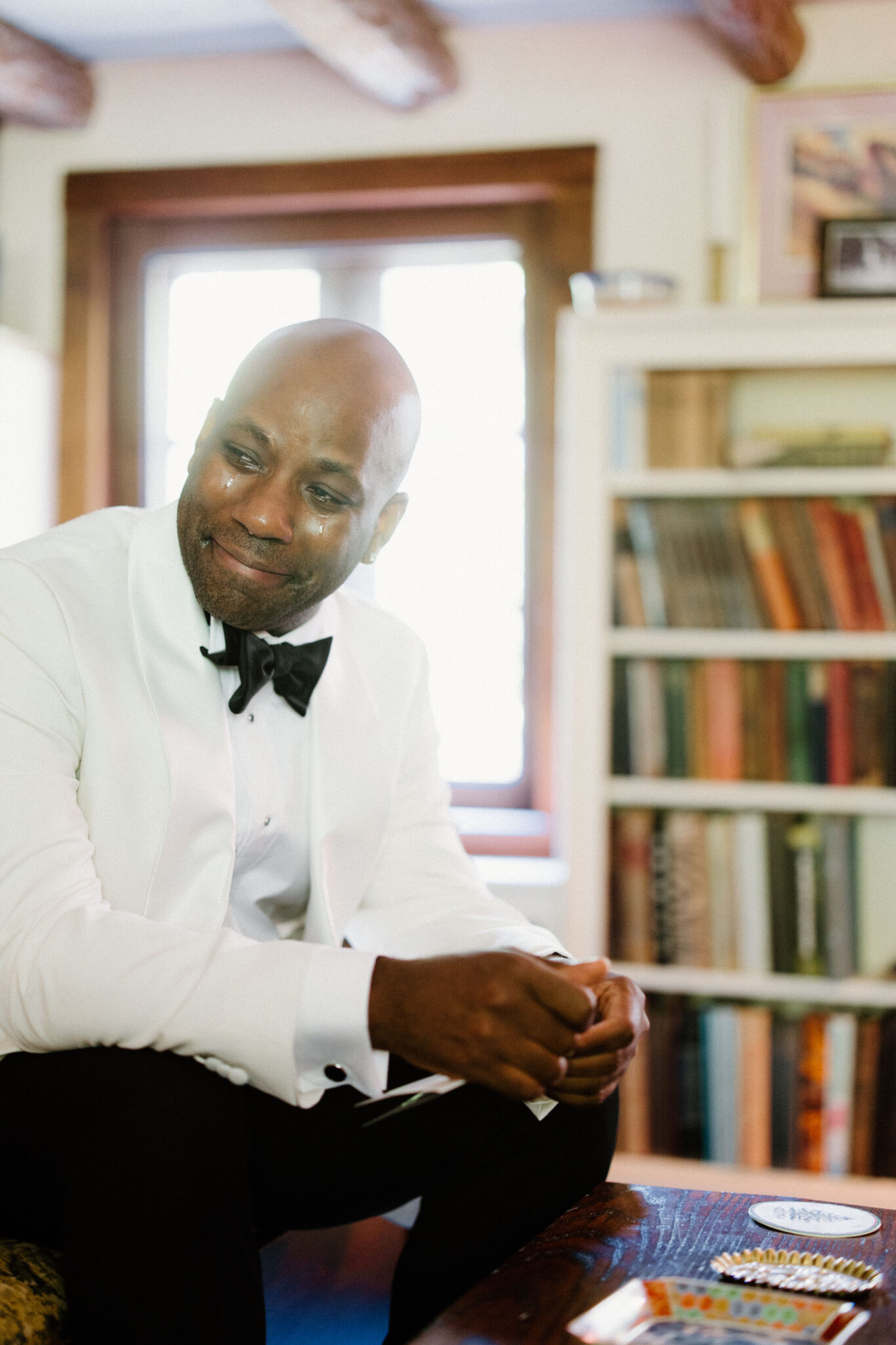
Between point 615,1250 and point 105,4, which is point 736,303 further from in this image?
point 615,1250

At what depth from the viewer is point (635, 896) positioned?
232 centimetres

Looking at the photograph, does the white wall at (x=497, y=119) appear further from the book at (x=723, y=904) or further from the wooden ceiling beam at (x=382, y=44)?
the book at (x=723, y=904)

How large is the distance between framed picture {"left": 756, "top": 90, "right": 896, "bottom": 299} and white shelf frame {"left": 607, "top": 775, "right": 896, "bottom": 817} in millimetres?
993

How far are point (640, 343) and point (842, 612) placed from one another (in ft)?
2.06

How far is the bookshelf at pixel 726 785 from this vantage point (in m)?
2.26

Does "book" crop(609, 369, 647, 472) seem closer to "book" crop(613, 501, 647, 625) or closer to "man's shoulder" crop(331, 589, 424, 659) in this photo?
"book" crop(613, 501, 647, 625)

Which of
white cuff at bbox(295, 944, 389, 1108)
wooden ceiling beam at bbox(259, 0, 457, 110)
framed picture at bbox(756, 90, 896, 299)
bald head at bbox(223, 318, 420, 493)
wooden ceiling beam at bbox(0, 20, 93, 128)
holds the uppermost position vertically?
wooden ceiling beam at bbox(0, 20, 93, 128)

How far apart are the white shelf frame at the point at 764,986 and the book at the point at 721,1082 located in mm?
53

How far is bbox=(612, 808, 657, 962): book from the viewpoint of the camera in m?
2.31

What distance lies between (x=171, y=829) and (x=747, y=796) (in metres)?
1.35

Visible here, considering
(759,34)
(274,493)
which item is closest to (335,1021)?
(274,493)

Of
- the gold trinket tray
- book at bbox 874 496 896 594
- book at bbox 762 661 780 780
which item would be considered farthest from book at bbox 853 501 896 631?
the gold trinket tray

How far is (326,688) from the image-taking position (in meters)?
1.44

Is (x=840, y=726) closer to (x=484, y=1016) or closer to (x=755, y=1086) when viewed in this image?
(x=755, y=1086)
